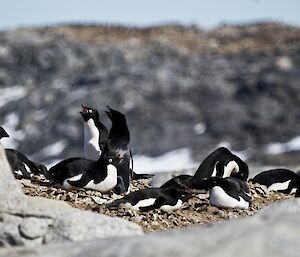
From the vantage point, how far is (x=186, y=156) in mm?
46250

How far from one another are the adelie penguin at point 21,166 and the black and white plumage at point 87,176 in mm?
882

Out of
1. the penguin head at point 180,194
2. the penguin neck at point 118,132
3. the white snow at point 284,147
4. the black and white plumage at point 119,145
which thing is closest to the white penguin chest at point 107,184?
the black and white plumage at point 119,145

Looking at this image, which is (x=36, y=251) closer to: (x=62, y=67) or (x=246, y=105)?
(x=246, y=105)

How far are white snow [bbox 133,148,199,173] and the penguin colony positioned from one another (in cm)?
2947

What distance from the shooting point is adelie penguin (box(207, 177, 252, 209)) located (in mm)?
10070

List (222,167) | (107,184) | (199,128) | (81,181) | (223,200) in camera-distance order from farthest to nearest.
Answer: (199,128) < (222,167) < (107,184) < (81,181) < (223,200)

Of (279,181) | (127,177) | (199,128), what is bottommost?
(199,128)

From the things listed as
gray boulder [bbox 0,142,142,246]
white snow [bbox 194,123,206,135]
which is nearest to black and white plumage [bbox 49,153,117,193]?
gray boulder [bbox 0,142,142,246]

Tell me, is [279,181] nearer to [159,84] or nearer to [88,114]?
[88,114]

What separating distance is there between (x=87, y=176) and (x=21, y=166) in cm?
165

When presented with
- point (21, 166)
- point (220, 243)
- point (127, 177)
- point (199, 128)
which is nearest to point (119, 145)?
point (127, 177)

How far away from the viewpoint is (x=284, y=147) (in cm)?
4681

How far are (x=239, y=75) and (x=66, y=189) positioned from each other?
5143 cm

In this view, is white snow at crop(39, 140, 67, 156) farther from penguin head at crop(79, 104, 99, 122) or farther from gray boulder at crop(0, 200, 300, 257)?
gray boulder at crop(0, 200, 300, 257)
